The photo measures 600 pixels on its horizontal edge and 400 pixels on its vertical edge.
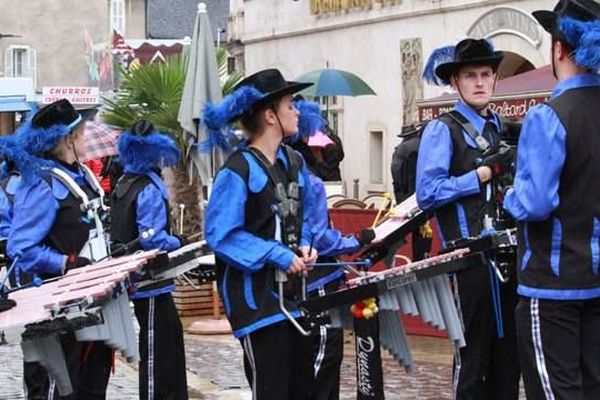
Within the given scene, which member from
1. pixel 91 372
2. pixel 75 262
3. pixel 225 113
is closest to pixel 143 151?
pixel 75 262

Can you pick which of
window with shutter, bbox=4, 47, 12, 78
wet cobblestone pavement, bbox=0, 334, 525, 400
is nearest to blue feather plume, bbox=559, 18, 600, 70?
wet cobblestone pavement, bbox=0, 334, 525, 400

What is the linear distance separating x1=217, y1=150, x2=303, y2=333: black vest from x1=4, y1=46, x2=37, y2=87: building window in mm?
48774

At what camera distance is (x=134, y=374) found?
1182 cm

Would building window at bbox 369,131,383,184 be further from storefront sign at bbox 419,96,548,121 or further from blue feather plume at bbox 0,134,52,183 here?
blue feather plume at bbox 0,134,52,183

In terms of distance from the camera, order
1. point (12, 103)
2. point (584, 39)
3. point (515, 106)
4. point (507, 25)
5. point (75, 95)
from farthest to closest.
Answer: point (75, 95)
point (12, 103)
point (507, 25)
point (515, 106)
point (584, 39)

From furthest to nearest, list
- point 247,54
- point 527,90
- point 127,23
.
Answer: point 127,23, point 247,54, point 527,90

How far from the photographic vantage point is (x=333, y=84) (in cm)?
2092

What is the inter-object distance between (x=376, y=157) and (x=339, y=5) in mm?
3217

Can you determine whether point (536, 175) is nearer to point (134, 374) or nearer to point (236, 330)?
point (236, 330)

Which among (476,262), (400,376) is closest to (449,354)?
(400,376)

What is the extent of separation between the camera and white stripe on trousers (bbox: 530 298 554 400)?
6.11 m

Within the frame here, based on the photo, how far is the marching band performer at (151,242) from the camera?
30.0 feet

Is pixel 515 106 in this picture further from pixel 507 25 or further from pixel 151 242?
pixel 507 25

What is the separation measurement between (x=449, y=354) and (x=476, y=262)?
4.85 meters
